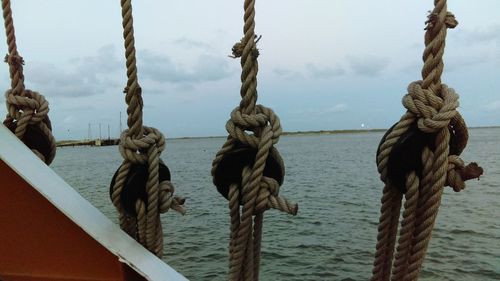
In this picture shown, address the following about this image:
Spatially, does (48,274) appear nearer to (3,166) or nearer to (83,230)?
(83,230)

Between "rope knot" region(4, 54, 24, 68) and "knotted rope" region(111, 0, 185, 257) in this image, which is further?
"rope knot" region(4, 54, 24, 68)

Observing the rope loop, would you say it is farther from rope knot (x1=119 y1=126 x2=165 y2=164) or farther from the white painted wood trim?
the white painted wood trim

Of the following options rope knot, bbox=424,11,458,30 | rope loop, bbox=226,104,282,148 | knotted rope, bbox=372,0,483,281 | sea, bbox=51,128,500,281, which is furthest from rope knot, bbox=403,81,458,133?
sea, bbox=51,128,500,281

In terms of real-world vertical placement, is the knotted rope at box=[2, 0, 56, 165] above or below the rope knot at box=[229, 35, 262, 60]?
below

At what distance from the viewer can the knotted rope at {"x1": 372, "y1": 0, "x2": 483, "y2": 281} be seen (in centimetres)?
134

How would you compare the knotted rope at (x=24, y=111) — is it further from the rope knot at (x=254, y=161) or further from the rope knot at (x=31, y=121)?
the rope knot at (x=254, y=161)

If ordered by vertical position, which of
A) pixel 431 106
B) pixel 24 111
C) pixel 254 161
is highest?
pixel 431 106

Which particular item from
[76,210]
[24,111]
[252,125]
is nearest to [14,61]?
[24,111]

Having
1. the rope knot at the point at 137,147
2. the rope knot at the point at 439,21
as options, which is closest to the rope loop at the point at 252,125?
the rope knot at the point at 137,147

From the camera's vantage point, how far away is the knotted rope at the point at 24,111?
1.76 m

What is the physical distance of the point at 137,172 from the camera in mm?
1539

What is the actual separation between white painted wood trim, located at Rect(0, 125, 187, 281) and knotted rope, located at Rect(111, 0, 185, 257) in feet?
0.72

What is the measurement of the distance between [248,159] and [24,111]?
1033 mm

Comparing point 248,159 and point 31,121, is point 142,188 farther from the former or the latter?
point 31,121
